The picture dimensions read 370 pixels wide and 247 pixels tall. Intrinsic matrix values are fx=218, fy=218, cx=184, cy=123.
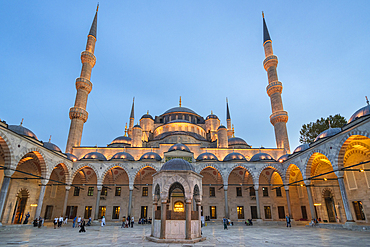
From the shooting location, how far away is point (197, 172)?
1694cm

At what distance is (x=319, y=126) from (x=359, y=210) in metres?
12.2

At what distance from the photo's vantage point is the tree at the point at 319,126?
2377 cm

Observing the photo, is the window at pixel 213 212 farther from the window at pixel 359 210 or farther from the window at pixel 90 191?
the window at pixel 90 191

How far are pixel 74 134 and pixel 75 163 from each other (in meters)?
5.93

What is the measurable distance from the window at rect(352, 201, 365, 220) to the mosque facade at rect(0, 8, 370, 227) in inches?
2.5

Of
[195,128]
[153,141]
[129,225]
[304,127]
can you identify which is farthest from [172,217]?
[304,127]

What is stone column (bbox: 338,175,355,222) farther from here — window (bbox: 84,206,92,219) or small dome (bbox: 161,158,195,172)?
window (bbox: 84,206,92,219)

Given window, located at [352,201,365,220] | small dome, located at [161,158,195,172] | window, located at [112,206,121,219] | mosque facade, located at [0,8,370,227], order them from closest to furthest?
small dome, located at [161,158,195,172] → mosque facade, located at [0,8,370,227] → window, located at [352,201,365,220] → window, located at [112,206,121,219]

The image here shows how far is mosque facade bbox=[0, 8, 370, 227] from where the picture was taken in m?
13.7

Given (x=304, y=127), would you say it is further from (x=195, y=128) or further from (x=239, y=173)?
(x=195, y=128)

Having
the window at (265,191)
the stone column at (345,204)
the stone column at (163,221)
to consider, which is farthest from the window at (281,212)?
the stone column at (163,221)

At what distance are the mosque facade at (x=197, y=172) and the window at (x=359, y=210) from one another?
6 centimetres

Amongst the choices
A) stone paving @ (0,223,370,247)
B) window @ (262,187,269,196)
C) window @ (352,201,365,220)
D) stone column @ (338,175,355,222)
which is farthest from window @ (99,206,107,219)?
window @ (352,201,365,220)

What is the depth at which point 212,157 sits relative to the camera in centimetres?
2028
